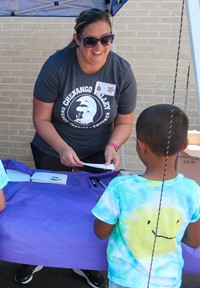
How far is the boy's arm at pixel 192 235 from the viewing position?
4.06ft

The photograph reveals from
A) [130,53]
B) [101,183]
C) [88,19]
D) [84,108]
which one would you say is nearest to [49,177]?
[101,183]

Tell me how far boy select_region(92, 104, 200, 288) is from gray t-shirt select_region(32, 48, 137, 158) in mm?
916

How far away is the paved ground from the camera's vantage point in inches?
90.4

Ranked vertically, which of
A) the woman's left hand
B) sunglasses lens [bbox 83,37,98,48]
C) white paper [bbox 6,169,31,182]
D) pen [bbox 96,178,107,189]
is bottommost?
pen [bbox 96,178,107,189]

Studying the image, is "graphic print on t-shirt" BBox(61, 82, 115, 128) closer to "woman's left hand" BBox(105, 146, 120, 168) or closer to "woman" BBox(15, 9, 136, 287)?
"woman" BBox(15, 9, 136, 287)

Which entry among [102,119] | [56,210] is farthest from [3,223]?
[102,119]

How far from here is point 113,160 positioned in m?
1.96

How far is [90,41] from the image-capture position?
1930mm

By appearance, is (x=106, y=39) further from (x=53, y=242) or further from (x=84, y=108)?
(x=53, y=242)

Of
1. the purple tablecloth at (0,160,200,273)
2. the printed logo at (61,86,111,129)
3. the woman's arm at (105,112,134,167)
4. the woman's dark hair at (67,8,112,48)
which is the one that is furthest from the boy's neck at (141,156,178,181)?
the woman's dark hair at (67,8,112,48)

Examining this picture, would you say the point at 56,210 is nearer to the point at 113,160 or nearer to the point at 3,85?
the point at 113,160

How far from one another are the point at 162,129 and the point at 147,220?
306mm

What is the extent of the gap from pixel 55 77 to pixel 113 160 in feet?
1.95

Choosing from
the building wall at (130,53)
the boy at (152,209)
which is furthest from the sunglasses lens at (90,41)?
the building wall at (130,53)
